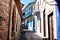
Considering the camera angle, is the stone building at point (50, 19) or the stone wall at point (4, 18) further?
the stone building at point (50, 19)

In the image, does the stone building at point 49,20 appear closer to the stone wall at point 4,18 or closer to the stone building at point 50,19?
the stone building at point 50,19

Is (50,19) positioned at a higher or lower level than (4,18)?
higher

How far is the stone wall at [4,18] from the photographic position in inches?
171

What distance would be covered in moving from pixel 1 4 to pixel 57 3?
110 inches

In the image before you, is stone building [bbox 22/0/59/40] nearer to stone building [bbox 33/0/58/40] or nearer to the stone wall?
stone building [bbox 33/0/58/40]

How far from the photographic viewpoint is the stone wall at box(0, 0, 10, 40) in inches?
171

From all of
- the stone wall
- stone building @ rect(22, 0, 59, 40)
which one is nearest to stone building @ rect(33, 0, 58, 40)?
stone building @ rect(22, 0, 59, 40)

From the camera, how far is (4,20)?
4531 millimetres

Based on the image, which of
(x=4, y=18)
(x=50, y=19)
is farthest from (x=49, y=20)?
(x=4, y=18)

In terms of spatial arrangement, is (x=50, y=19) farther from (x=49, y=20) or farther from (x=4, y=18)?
(x=4, y=18)

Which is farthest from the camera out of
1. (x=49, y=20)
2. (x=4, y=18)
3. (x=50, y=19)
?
Result: (x=49, y=20)

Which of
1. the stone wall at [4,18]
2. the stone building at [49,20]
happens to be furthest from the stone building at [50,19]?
the stone wall at [4,18]

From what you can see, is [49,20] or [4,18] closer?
[4,18]

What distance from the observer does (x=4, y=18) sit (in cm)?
453
